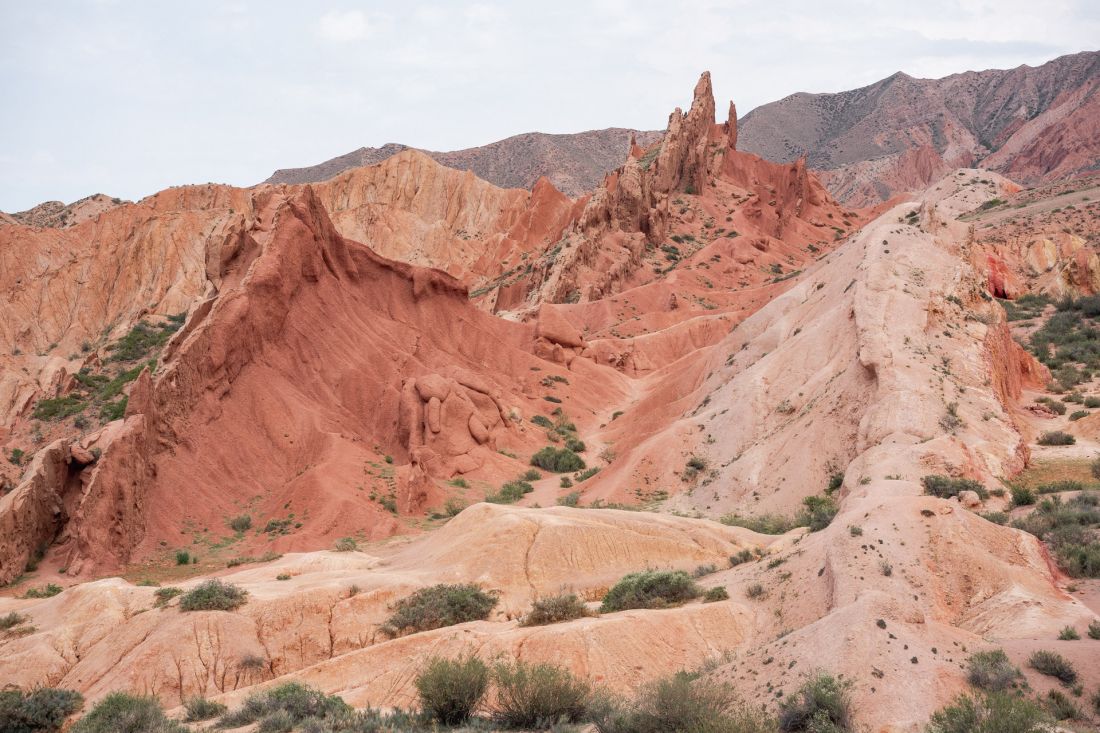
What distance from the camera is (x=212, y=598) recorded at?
621 inches

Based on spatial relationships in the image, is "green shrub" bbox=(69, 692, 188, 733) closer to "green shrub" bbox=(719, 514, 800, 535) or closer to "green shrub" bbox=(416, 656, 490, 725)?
"green shrub" bbox=(416, 656, 490, 725)

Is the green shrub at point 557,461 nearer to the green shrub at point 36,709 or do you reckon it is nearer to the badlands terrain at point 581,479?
the badlands terrain at point 581,479

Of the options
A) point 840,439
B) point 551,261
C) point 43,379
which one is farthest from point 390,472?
point 551,261

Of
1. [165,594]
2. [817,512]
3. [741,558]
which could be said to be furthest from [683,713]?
[817,512]

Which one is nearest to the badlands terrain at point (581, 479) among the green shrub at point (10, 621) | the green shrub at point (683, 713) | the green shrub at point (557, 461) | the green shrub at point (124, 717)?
the green shrub at point (683, 713)

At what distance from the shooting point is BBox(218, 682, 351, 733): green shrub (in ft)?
34.8

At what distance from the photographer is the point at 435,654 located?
42.6 ft

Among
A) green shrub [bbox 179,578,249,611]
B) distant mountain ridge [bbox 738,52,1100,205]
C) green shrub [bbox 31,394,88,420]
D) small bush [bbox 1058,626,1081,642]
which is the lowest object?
green shrub [bbox 179,578,249,611]

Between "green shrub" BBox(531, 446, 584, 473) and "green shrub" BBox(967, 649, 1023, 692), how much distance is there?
29.9m

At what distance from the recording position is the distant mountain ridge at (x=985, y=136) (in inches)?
5310

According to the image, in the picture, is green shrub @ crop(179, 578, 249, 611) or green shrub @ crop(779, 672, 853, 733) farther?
green shrub @ crop(179, 578, 249, 611)

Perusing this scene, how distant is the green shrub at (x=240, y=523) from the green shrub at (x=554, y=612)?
18096 mm

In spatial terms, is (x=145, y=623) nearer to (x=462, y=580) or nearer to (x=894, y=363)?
(x=462, y=580)

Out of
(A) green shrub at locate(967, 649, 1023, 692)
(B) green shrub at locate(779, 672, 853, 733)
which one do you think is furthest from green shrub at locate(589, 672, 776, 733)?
(A) green shrub at locate(967, 649, 1023, 692)
